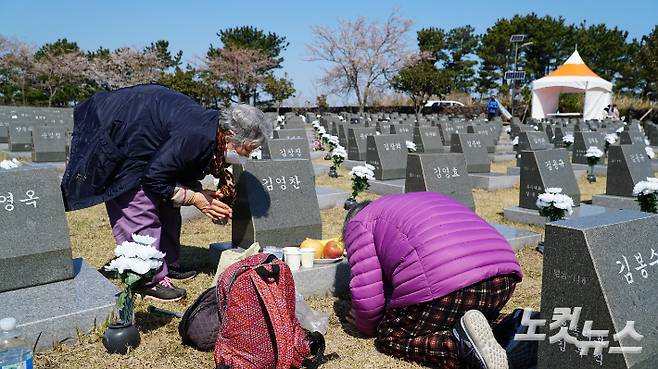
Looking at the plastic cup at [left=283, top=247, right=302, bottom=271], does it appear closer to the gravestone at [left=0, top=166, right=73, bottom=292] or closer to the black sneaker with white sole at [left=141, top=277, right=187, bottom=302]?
the black sneaker with white sole at [left=141, top=277, right=187, bottom=302]

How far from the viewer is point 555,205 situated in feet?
18.3

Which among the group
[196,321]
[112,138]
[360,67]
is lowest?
[196,321]

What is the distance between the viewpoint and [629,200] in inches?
305

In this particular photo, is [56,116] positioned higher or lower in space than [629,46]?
lower

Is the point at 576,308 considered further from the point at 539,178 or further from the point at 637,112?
the point at 637,112

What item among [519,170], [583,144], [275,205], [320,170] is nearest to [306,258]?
[275,205]

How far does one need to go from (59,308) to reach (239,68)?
1471 inches

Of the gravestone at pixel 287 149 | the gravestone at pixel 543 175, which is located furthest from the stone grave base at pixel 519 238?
the gravestone at pixel 287 149

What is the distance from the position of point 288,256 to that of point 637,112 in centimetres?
3306

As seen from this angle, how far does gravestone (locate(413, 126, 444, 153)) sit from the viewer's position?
13125mm

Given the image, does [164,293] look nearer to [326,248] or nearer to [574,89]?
[326,248]

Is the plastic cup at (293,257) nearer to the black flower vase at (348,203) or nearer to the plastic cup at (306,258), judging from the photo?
the plastic cup at (306,258)

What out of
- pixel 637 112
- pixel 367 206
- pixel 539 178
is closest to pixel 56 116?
pixel 539 178

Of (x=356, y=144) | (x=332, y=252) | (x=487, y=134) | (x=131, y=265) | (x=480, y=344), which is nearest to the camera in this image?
(x=480, y=344)
